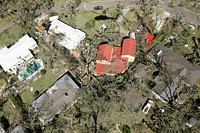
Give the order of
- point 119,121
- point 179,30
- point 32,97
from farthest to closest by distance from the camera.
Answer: point 179,30 → point 32,97 → point 119,121

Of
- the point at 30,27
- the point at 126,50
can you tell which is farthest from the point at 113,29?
the point at 30,27

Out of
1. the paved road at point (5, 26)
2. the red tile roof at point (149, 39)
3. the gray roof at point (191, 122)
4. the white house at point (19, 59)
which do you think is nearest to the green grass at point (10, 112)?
the white house at point (19, 59)

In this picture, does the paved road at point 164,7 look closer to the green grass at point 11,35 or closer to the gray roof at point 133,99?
the green grass at point 11,35

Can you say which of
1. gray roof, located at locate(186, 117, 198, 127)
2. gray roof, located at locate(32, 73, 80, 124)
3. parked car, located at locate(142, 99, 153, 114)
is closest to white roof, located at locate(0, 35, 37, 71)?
gray roof, located at locate(32, 73, 80, 124)

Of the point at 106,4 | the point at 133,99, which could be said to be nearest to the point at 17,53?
the point at 106,4

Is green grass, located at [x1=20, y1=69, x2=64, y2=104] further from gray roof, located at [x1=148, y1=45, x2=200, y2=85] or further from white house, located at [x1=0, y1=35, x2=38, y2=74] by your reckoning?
gray roof, located at [x1=148, y1=45, x2=200, y2=85]

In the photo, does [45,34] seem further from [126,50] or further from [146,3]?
[146,3]
